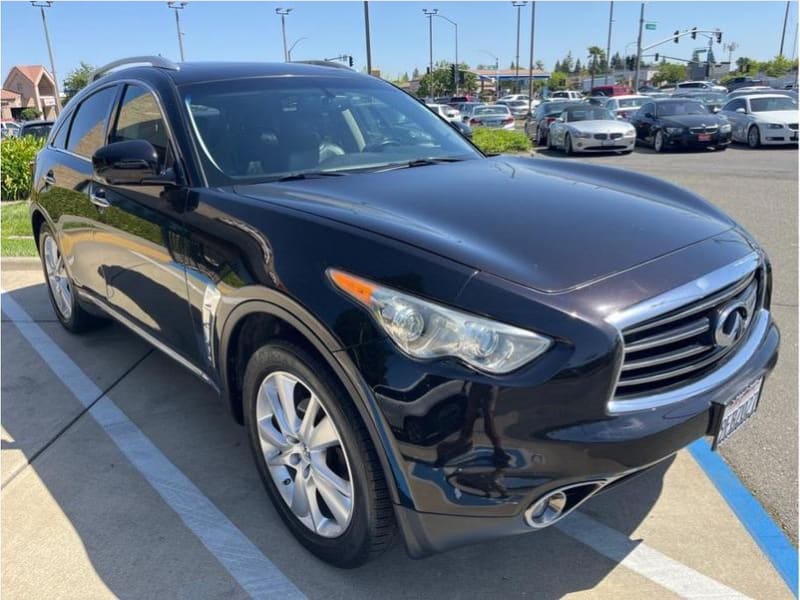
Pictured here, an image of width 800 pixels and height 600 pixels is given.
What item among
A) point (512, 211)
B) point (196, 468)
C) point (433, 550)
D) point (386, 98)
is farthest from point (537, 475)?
point (386, 98)

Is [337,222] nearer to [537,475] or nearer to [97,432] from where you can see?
[537,475]

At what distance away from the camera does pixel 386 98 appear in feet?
13.3

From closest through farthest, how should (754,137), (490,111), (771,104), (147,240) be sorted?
(147,240) < (754,137) < (771,104) < (490,111)

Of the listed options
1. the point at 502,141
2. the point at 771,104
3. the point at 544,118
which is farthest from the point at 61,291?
the point at 771,104

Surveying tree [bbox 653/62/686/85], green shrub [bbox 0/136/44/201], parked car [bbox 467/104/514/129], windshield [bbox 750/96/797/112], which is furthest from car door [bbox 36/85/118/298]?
tree [bbox 653/62/686/85]

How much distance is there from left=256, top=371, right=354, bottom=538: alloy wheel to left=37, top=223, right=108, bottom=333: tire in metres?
2.66

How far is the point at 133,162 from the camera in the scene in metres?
3.11

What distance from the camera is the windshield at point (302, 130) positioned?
321 centimetres

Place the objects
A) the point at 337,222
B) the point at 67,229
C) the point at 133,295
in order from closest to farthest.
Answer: the point at 337,222 < the point at 133,295 < the point at 67,229

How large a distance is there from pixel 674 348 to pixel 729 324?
330 mm

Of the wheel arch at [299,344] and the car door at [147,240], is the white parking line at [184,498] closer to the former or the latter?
the wheel arch at [299,344]

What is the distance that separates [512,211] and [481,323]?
784mm

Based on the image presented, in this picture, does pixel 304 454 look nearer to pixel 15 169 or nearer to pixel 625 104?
pixel 15 169

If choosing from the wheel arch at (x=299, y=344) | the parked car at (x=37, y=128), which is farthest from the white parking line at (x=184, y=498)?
the parked car at (x=37, y=128)
